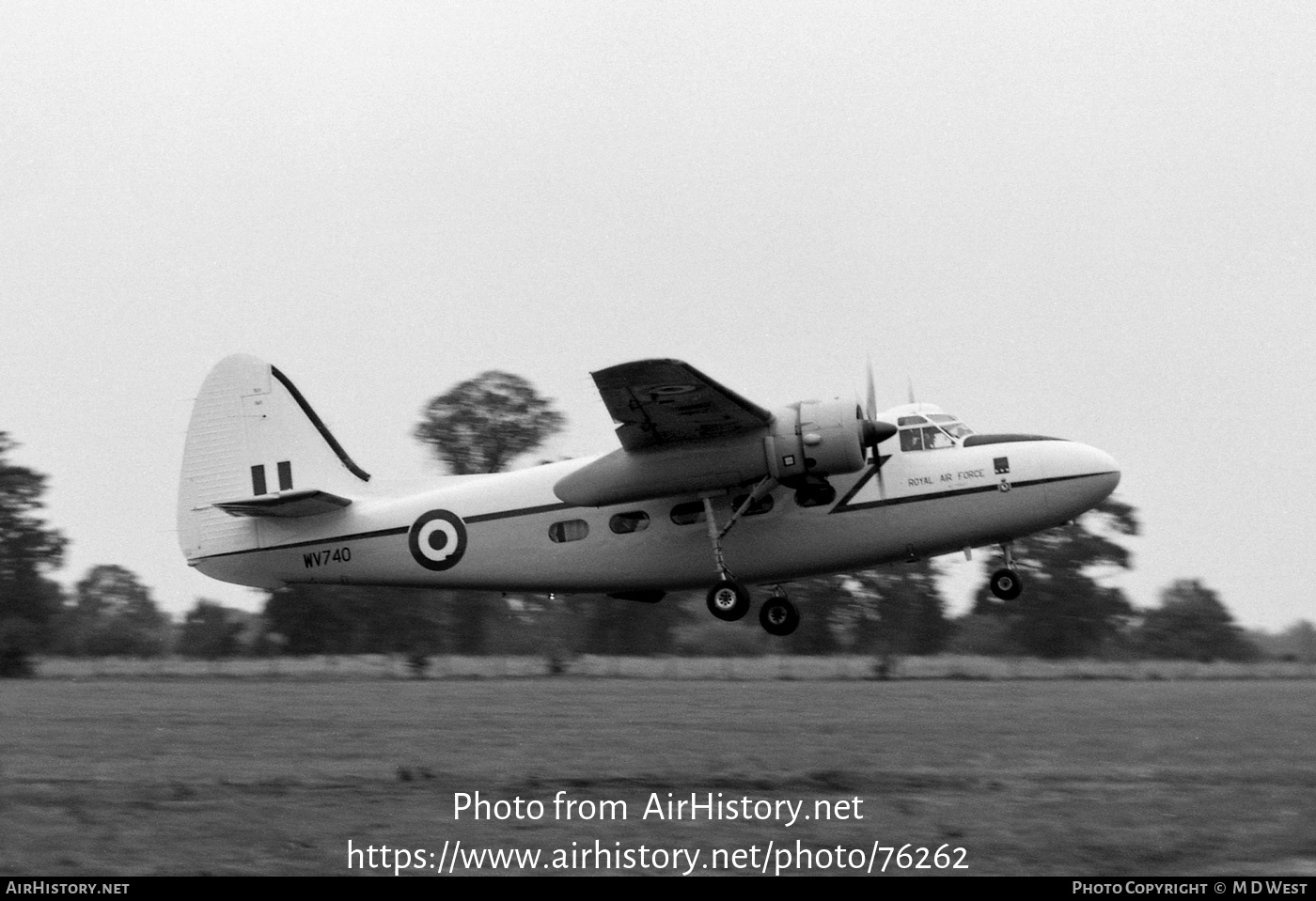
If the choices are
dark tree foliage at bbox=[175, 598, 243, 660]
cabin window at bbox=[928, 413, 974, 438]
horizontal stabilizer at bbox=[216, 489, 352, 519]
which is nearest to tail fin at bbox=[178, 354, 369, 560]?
horizontal stabilizer at bbox=[216, 489, 352, 519]

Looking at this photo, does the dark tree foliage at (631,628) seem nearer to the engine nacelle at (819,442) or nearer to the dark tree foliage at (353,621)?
the dark tree foliage at (353,621)

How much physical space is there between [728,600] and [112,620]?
27232 mm

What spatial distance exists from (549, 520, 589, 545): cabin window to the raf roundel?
1209 millimetres

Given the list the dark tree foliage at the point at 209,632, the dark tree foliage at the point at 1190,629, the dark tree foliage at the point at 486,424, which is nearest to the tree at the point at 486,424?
the dark tree foliage at the point at 486,424

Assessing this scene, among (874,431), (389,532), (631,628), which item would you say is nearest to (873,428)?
(874,431)

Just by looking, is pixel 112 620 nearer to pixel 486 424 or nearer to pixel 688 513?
pixel 486 424

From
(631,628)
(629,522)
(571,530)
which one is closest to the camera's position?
(629,522)

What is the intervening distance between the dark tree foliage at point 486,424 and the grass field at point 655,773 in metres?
16.4

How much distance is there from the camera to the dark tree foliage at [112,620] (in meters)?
35.2

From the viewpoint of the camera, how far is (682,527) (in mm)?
17234

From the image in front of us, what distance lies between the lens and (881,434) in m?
16.5

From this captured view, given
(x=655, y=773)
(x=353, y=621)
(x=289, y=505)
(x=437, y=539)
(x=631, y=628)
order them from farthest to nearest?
1. (x=631, y=628)
2. (x=353, y=621)
3. (x=289, y=505)
4. (x=437, y=539)
5. (x=655, y=773)

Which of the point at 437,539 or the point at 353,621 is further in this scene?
the point at 353,621
